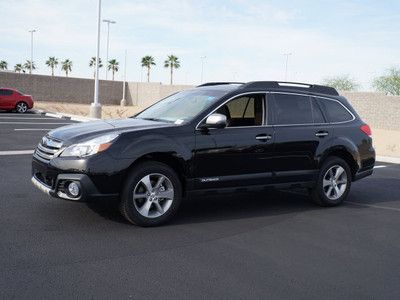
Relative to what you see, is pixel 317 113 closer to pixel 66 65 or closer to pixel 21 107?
pixel 21 107

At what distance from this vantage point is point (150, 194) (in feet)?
20.3

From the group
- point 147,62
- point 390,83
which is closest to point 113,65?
point 147,62

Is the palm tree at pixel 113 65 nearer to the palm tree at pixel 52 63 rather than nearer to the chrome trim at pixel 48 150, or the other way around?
the palm tree at pixel 52 63

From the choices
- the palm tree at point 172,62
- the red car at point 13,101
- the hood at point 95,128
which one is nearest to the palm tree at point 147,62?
the palm tree at point 172,62

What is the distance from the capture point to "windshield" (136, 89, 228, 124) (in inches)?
267

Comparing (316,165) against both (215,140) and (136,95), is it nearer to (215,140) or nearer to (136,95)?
(215,140)

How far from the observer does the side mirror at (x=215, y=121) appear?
6.44 meters

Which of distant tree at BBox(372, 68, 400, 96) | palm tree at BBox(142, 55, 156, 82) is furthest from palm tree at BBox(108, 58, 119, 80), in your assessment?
distant tree at BBox(372, 68, 400, 96)

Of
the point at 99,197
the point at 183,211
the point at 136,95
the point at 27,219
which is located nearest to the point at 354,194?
the point at 183,211

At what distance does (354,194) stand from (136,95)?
4980cm

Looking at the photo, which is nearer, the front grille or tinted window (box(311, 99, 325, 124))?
the front grille

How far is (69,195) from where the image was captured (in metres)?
5.90

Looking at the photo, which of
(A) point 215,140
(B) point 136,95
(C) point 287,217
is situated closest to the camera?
(A) point 215,140

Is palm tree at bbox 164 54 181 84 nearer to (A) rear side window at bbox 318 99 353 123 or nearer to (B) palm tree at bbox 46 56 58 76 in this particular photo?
(B) palm tree at bbox 46 56 58 76
